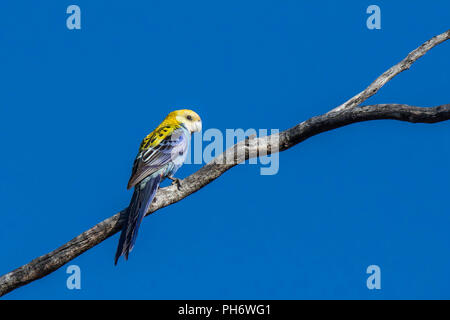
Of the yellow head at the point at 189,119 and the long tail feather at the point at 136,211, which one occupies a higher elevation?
the yellow head at the point at 189,119

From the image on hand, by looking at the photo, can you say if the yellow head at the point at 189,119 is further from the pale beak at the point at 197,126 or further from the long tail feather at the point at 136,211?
the long tail feather at the point at 136,211

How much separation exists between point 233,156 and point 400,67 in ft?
9.59

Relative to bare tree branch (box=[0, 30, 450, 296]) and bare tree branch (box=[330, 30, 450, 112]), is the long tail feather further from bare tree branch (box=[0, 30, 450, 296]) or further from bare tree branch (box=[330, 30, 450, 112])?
bare tree branch (box=[330, 30, 450, 112])

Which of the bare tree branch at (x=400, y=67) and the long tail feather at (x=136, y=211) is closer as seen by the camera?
the long tail feather at (x=136, y=211)

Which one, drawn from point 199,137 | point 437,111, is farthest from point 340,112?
point 199,137

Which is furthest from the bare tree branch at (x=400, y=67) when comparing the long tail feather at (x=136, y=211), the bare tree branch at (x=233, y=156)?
the long tail feather at (x=136, y=211)

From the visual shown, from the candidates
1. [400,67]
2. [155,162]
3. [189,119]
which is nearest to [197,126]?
[189,119]

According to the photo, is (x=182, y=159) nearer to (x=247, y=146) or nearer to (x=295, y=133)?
(x=247, y=146)

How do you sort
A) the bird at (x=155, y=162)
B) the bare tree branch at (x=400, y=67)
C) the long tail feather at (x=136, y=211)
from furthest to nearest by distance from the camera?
1. the bare tree branch at (x=400, y=67)
2. the bird at (x=155, y=162)
3. the long tail feather at (x=136, y=211)

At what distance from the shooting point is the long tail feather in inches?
285

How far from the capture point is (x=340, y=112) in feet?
22.3

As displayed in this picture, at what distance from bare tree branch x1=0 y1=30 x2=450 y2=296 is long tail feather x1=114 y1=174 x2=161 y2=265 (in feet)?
0.53

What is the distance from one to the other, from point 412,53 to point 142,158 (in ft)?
14.6

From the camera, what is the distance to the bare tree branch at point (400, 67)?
25.7 feet
